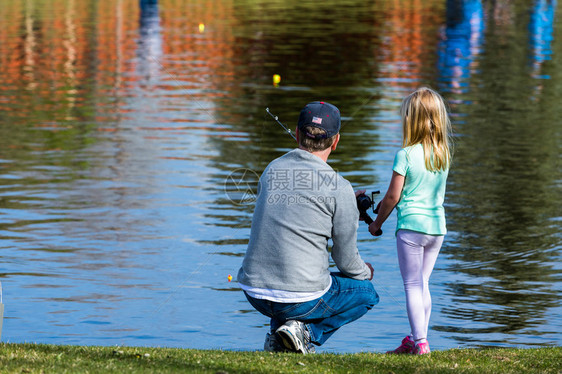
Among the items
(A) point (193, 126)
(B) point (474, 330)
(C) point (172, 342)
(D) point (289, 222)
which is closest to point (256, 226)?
(D) point (289, 222)

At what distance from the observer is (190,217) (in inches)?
465

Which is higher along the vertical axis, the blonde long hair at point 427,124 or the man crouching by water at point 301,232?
the blonde long hair at point 427,124

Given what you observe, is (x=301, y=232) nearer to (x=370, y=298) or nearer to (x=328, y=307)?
(x=328, y=307)

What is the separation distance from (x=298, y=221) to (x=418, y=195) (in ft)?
3.07

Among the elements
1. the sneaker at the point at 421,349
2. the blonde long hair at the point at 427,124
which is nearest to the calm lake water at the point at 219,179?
the sneaker at the point at 421,349

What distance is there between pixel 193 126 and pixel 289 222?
13139 mm

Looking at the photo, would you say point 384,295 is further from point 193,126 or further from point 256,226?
point 193,126

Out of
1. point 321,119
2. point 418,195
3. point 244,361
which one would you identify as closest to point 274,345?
point 244,361

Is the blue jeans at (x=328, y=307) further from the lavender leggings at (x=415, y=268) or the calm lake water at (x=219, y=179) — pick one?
the calm lake water at (x=219, y=179)

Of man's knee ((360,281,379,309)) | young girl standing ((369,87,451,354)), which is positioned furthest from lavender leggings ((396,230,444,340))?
man's knee ((360,281,379,309))

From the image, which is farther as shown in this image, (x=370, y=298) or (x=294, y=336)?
(x=370, y=298)

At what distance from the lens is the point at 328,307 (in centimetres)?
616

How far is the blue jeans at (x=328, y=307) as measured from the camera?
6078 mm
